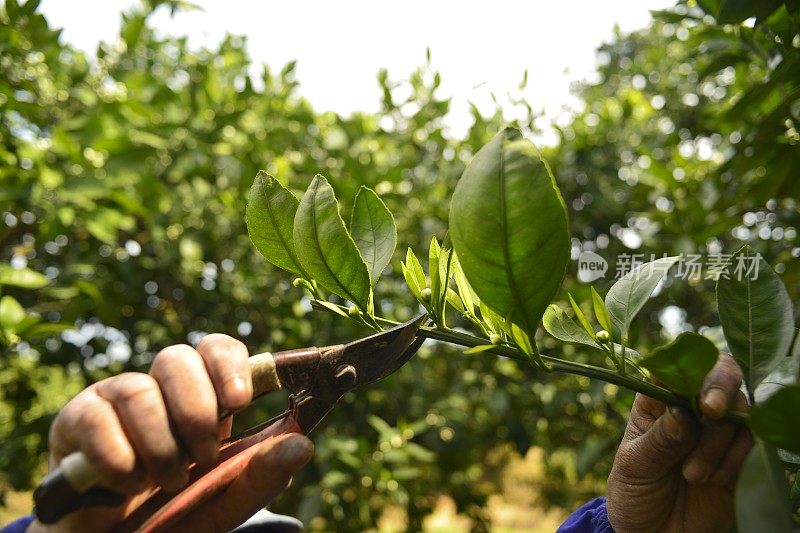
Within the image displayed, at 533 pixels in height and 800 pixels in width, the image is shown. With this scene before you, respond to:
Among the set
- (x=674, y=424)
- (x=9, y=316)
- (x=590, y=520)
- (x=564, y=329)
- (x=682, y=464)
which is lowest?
(x=590, y=520)

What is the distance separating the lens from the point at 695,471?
2.13ft

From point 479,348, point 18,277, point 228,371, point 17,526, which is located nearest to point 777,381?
point 479,348

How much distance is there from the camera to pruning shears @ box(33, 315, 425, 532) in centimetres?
58

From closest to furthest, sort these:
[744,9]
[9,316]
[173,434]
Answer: [173,434] → [744,9] → [9,316]

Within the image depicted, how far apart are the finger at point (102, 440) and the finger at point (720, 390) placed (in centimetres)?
50

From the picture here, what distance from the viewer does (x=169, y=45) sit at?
10.2 ft

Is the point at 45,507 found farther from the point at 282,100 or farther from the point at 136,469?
the point at 282,100

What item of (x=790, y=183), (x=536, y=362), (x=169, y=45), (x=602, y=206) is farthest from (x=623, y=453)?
(x=169, y=45)

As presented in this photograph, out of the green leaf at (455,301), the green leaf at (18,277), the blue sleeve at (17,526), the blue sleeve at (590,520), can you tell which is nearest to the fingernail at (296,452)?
the green leaf at (455,301)

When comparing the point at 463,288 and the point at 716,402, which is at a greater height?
the point at 463,288

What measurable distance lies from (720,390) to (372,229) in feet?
1.21

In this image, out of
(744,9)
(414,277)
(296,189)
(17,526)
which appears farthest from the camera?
(296,189)

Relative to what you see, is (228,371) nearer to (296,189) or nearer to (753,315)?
(753,315)

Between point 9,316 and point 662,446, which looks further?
point 9,316
